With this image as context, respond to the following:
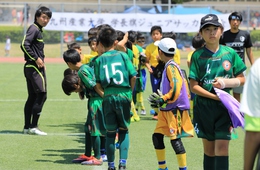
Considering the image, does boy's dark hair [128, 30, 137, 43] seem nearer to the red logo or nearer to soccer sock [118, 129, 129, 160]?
soccer sock [118, 129, 129, 160]

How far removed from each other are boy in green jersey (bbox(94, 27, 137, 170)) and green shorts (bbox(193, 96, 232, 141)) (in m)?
1.18

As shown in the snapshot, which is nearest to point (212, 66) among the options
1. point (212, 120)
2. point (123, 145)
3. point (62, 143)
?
point (212, 120)

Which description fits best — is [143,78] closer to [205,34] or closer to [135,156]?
[135,156]

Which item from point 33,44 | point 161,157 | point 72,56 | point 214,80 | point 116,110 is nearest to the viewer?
point 214,80

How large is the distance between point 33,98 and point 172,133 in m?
4.12

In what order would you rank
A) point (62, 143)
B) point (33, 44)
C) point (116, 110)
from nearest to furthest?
point (116, 110) < point (62, 143) < point (33, 44)

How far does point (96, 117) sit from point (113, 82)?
91cm

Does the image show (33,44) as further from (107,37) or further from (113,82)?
(113,82)

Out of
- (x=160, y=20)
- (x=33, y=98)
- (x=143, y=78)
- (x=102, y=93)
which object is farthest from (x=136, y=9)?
(x=102, y=93)

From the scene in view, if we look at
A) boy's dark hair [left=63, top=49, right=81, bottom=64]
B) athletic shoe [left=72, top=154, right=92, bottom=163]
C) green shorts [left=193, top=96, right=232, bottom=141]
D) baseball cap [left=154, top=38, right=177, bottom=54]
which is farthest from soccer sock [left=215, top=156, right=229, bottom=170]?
boy's dark hair [left=63, top=49, right=81, bottom=64]

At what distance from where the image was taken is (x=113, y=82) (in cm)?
716

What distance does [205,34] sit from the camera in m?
6.18

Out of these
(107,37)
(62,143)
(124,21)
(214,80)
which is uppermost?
(124,21)

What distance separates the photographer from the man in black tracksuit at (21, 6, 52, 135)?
33.3 feet
